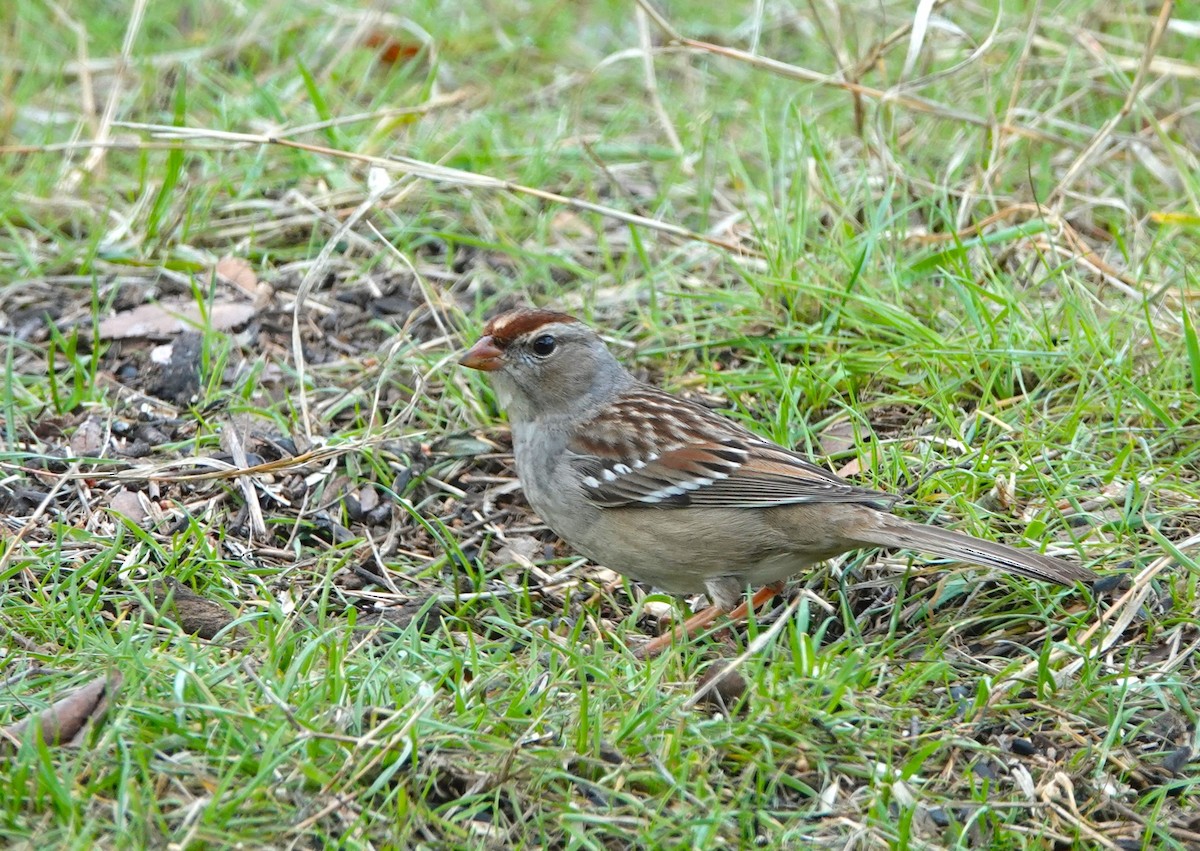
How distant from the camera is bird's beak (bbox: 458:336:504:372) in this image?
157 inches

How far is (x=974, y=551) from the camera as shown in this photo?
3338 millimetres

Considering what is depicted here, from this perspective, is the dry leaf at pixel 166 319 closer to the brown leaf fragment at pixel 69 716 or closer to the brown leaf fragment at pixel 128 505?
the brown leaf fragment at pixel 128 505

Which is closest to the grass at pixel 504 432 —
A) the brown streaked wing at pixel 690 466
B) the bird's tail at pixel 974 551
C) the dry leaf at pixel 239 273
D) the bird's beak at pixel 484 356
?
the dry leaf at pixel 239 273

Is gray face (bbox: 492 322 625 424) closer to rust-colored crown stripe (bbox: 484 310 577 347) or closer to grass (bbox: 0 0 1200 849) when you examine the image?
rust-colored crown stripe (bbox: 484 310 577 347)

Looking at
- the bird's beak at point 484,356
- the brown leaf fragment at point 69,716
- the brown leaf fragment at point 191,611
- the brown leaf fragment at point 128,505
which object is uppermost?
the bird's beak at point 484,356

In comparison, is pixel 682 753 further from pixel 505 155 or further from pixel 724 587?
pixel 505 155

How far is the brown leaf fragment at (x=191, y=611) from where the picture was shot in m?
3.45

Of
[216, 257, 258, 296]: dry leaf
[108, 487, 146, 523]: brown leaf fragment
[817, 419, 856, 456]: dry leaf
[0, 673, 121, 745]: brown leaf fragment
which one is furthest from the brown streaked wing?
[216, 257, 258, 296]: dry leaf

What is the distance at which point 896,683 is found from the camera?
320cm

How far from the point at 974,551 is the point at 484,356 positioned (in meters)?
1.46

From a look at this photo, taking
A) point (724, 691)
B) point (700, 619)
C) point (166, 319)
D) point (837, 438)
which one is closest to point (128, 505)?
point (166, 319)

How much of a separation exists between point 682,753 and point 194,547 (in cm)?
150

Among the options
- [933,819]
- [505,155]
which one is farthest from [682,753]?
[505,155]

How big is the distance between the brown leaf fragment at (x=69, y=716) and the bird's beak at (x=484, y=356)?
1.42 m
